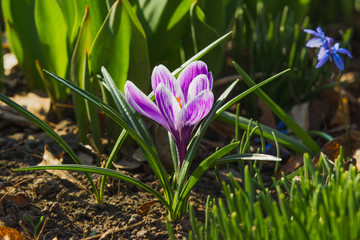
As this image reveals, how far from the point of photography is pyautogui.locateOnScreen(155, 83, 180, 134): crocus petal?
4.48 ft

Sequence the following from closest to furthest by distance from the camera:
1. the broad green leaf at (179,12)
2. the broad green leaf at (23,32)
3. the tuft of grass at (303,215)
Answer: the tuft of grass at (303,215)
the broad green leaf at (179,12)
the broad green leaf at (23,32)

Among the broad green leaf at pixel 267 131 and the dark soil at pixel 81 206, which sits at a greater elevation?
the broad green leaf at pixel 267 131

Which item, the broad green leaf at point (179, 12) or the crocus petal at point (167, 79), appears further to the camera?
Result: the broad green leaf at point (179, 12)

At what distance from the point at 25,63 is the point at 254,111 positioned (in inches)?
45.8

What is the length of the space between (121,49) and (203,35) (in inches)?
14.9

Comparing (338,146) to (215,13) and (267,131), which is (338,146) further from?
(215,13)

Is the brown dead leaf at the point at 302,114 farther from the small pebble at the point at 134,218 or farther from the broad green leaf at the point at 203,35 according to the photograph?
the small pebble at the point at 134,218

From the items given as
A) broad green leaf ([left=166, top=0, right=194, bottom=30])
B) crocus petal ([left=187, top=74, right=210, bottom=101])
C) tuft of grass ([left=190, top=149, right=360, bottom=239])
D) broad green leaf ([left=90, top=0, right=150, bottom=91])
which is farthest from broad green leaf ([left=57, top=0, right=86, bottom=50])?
tuft of grass ([left=190, top=149, right=360, bottom=239])

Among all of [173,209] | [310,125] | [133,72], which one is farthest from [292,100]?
[173,209]

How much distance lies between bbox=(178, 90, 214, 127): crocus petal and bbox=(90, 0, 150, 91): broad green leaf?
0.60m

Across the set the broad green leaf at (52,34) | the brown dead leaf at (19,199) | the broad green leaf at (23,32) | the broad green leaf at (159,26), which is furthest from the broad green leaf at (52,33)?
the brown dead leaf at (19,199)

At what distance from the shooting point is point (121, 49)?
75.8 inches

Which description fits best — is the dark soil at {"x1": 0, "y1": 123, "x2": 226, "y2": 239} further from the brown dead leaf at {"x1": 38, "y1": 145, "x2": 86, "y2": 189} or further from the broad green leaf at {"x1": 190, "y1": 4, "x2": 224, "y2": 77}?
the broad green leaf at {"x1": 190, "y1": 4, "x2": 224, "y2": 77}

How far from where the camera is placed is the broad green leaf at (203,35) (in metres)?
2.03
